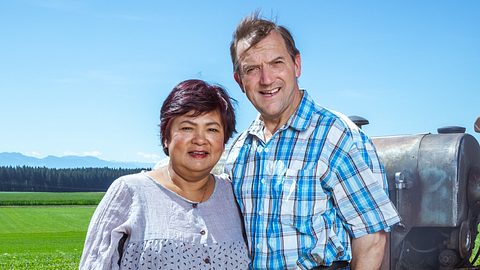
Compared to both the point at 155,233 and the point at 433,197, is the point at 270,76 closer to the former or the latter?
the point at 155,233

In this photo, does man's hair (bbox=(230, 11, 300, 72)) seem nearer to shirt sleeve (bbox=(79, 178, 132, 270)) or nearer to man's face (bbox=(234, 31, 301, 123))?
man's face (bbox=(234, 31, 301, 123))

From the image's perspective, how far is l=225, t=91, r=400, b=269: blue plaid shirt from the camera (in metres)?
2.78

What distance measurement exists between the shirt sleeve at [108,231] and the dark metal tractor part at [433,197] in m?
3.47

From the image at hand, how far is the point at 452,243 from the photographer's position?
5824mm

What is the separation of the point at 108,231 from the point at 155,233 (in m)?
0.17

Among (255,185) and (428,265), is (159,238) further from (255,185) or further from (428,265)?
(428,265)

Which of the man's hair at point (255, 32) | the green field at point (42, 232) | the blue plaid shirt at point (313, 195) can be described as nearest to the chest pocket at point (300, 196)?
the blue plaid shirt at point (313, 195)

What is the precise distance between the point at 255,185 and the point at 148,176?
421 millimetres

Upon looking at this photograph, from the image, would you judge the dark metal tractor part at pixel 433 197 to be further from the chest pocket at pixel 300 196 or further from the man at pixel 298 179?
the chest pocket at pixel 300 196

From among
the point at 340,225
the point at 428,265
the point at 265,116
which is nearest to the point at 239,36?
the point at 265,116

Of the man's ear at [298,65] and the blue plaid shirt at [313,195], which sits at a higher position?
the man's ear at [298,65]

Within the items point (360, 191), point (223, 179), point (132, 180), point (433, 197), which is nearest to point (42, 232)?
point (433, 197)

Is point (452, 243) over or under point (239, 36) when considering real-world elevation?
under

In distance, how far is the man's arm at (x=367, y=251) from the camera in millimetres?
2855
